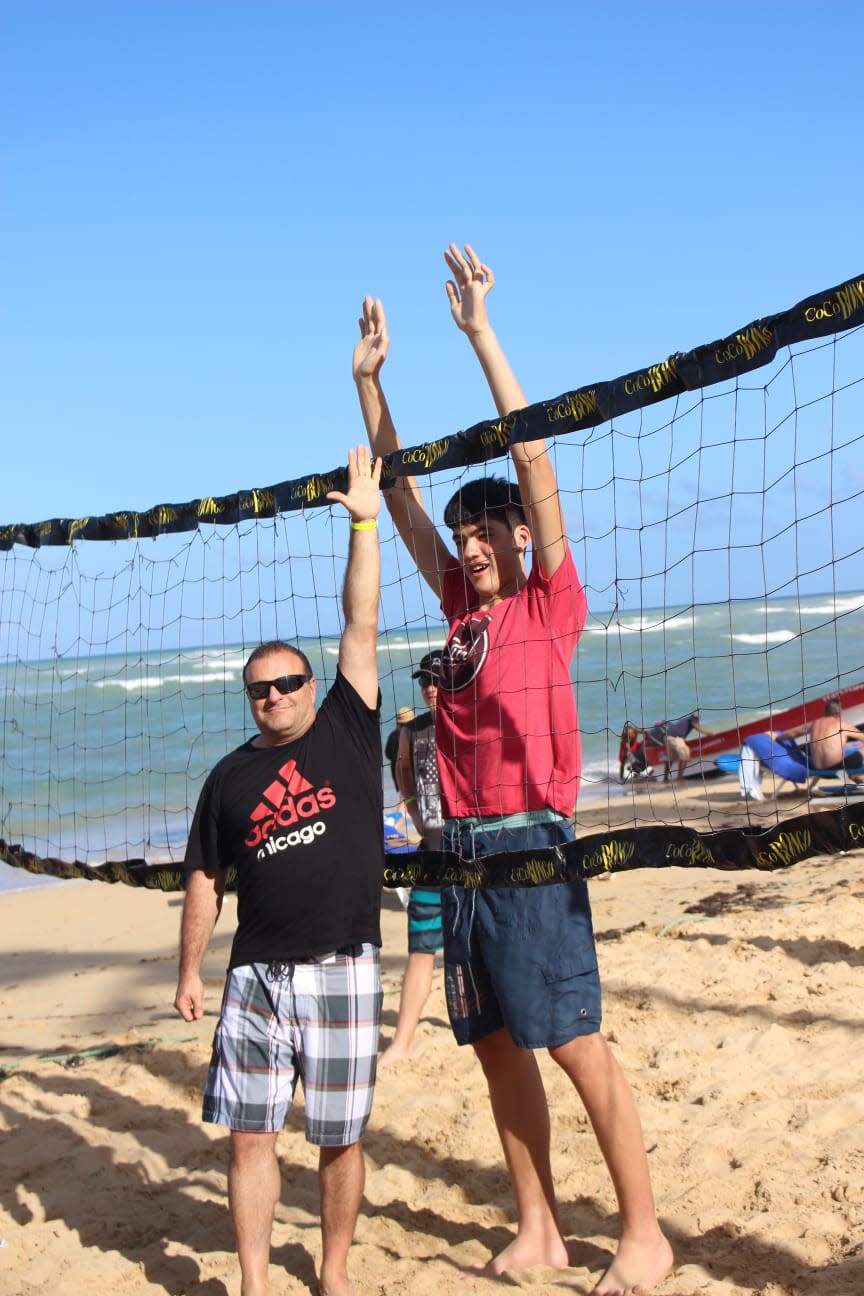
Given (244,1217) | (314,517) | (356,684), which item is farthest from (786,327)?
(244,1217)

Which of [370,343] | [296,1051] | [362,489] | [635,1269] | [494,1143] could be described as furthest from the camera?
[494,1143]

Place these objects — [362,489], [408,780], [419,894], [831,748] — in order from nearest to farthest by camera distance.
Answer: [362,489] < [419,894] < [408,780] < [831,748]

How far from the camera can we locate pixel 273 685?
10.4 ft

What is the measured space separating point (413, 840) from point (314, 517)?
6.07 m

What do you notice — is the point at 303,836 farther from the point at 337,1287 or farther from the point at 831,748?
the point at 831,748

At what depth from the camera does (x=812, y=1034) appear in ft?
15.5

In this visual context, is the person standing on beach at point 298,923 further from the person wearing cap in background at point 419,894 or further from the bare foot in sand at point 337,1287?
the person wearing cap in background at point 419,894

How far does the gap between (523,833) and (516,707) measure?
0.31 meters

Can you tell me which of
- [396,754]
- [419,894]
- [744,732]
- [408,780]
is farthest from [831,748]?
[419,894]

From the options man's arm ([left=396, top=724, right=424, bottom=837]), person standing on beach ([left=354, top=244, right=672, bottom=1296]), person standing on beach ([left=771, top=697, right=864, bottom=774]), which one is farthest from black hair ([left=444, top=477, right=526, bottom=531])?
person standing on beach ([left=771, top=697, right=864, bottom=774])

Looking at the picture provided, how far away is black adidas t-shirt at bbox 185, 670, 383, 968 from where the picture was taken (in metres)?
3.07

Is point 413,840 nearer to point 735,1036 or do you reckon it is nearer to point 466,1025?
point 735,1036

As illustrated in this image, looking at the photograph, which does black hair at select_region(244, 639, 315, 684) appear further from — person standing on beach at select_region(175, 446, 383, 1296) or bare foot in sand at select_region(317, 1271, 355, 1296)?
bare foot in sand at select_region(317, 1271, 355, 1296)

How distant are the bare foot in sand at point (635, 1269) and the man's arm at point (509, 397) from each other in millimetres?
1652
